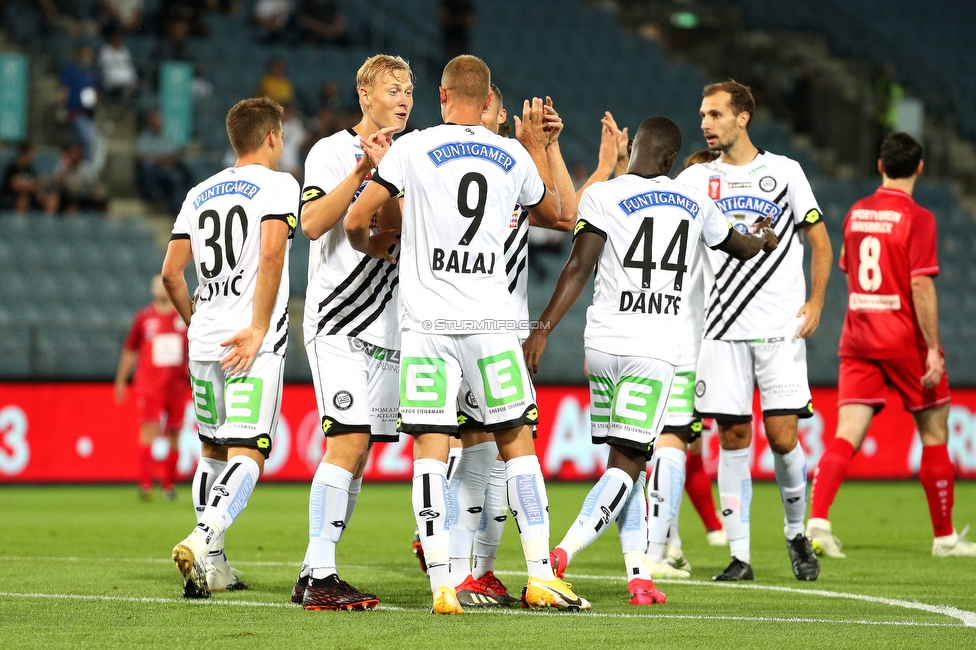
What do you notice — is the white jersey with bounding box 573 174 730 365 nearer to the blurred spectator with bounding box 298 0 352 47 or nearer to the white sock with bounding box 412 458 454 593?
the white sock with bounding box 412 458 454 593

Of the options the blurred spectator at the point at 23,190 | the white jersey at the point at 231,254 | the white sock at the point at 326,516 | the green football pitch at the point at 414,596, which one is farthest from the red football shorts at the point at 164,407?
the white sock at the point at 326,516

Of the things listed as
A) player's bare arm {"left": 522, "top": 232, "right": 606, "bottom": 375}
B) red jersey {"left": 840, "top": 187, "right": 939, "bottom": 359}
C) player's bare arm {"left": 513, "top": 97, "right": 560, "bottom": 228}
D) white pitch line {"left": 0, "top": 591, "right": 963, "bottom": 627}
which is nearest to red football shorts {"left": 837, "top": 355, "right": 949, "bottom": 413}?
red jersey {"left": 840, "top": 187, "right": 939, "bottom": 359}

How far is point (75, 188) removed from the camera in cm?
1769

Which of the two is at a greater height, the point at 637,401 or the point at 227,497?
the point at 637,401

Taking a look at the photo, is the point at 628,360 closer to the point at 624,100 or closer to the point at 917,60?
the point at 624,100

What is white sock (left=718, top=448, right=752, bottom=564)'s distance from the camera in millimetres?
7309

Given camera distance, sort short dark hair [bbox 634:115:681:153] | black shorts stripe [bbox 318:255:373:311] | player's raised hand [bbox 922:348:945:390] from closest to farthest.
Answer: black shorts stripe [bbox 318:255:373:311]
short dark hair [bbox 634:115:681:153]
player's raised hand [bbox 922:348:945:390]

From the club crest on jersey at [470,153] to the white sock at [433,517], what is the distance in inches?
50.4

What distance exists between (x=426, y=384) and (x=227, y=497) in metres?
1.20

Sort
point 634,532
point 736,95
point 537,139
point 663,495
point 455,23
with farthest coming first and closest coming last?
point 455,23 → point 736,95 → point 663,495 → point 634,532 → point 537,139

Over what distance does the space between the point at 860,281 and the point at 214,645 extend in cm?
557

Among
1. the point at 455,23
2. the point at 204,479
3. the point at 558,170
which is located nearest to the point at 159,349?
the point at 204,479

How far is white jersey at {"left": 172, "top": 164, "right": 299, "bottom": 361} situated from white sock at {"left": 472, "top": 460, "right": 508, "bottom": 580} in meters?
1.24

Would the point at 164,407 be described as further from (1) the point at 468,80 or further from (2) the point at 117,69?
(1) the point at 468,80
